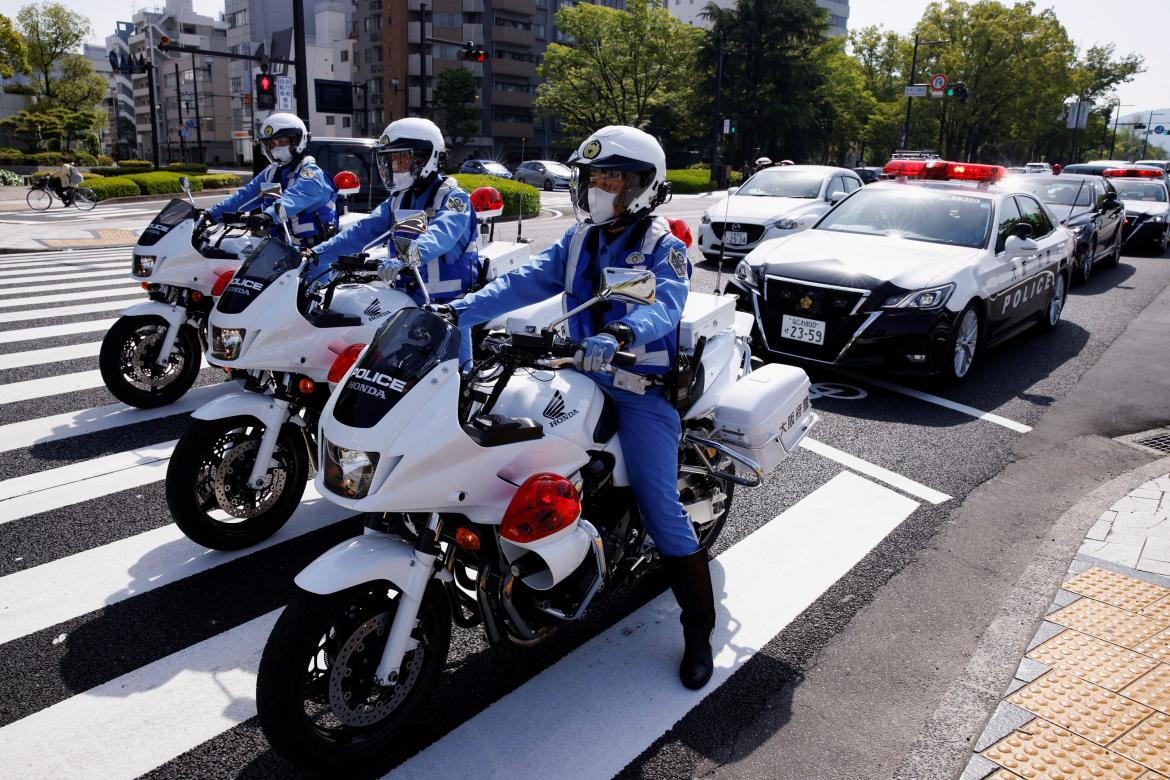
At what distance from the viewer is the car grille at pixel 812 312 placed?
7301 millimetres

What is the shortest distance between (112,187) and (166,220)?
2533cm

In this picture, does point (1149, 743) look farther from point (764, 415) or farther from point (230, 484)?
point (230, 484)

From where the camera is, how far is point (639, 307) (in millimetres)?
3232

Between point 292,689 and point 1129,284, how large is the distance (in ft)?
52.9

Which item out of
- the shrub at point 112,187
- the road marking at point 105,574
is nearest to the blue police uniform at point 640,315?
the road marking at point 105,574

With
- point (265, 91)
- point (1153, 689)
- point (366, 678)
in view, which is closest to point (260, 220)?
point (366, 678)

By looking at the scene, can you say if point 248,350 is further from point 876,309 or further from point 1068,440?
point 1068,440

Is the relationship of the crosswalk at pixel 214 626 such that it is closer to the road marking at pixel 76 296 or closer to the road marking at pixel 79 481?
the road marking at pixel 79 481

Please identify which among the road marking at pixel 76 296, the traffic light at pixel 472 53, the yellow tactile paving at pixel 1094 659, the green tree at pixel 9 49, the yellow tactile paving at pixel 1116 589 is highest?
the green tree at pixel 9 49

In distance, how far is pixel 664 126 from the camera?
6419 centimetres

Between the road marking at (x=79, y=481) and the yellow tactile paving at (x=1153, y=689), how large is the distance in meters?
5.26

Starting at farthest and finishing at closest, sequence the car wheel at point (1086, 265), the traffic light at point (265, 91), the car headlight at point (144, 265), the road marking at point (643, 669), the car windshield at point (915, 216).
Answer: the traffic light at point (265, 91)
the car wheel at point (1086, 265)
the car windshield at point (915, 216)
the car headlight at point (144, 265)
the road marking at point (643, 669)

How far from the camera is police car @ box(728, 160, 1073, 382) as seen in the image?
7258mm

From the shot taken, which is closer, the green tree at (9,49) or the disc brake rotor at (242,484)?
the disc brake rotor at (242,484)
